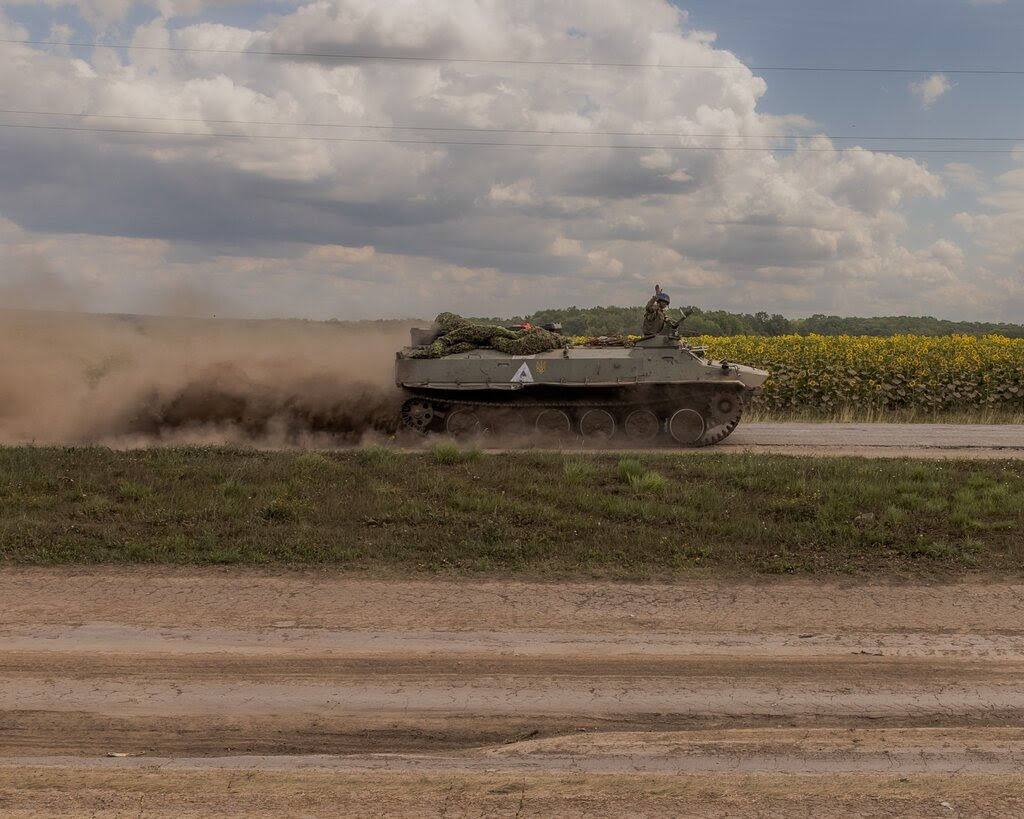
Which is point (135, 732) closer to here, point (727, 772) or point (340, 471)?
point (727, 772)

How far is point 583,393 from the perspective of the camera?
65.5 feet

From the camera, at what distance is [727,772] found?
5906 mm

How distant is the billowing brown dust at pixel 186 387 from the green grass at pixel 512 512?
197 inches

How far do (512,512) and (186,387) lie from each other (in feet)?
36.0

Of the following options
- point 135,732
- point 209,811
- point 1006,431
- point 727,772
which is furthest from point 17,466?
point 1006,431

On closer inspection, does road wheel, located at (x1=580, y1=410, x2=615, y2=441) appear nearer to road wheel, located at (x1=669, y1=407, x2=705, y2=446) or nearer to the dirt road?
road wheel, located at (x1=669, y1=407, x2=705, y2=446)

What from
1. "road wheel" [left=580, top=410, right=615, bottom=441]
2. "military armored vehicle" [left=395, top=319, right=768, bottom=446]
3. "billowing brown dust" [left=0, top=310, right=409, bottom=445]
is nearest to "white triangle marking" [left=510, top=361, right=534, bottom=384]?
"military armored vehicle" [left=395, top=319, right=768, bottom=446]

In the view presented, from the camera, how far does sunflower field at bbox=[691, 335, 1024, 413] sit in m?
27.3

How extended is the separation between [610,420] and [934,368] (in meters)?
11.8

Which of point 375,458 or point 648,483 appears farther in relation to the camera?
point 375,458

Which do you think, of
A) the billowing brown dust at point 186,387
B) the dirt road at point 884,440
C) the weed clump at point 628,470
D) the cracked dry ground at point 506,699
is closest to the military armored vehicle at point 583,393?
the dirt road at point 884,440

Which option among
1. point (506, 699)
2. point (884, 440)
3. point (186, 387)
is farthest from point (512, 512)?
point (186, 387)

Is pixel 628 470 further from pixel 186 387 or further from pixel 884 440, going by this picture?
pixel 186 387

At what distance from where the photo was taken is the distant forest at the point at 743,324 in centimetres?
2930
